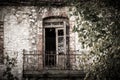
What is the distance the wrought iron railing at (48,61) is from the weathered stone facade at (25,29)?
7.2 inches

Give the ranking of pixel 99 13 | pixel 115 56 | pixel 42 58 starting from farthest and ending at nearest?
pixel 42 58, pixel 99 13, pixel 115 56

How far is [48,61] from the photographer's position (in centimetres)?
1620

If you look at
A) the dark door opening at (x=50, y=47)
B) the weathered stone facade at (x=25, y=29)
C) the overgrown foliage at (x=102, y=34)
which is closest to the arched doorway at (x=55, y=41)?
the dark door opening at (x=50, y=47)

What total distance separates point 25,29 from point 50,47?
136 cm

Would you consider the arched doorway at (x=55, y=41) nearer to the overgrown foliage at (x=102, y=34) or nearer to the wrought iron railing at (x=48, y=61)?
the wrought iron railing at (x=48, y=61)

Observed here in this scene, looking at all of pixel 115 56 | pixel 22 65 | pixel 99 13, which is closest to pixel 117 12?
pixel 99 13

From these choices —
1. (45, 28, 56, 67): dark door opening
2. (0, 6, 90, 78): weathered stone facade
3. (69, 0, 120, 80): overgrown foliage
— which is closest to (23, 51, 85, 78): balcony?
(45, 28, 56, 67): dark door opening

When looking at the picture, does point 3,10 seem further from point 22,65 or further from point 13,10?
point 22,65

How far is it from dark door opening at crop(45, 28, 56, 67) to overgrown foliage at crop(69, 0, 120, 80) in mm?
3876

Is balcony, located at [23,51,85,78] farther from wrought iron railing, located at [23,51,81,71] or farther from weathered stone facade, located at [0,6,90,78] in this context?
weathered stone facade, located at [0,6,90,78]

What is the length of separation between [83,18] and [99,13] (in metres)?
0.64

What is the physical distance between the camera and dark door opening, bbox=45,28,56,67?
16203mm

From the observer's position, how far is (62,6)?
53.3ft

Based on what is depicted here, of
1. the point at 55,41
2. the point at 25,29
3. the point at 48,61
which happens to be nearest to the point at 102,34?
the point at 55,41
